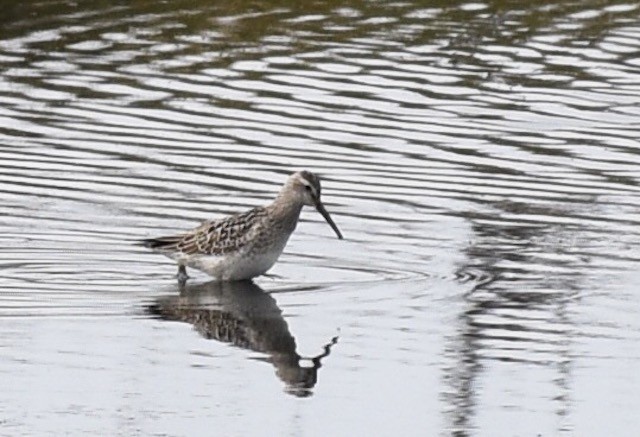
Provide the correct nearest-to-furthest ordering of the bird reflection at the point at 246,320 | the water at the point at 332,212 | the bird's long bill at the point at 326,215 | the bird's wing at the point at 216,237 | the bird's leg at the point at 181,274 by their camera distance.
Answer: the water at the point at 332,212, the bird reflection at the point at 246,320, the bird's wing at the point at 216,237, the bird's leg at the point at 181,274, the bird's long bill at the point at 326,215

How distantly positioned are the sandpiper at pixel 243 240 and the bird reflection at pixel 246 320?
13 cm

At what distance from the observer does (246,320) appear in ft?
41.4

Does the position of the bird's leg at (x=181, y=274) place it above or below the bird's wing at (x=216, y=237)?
below

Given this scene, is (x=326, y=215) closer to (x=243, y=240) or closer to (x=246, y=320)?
(x=243, y=240)

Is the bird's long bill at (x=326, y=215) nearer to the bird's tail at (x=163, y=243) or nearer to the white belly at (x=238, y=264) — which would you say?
the white belly at (x=238, y=264)

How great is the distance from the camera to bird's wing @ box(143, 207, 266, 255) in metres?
13.8

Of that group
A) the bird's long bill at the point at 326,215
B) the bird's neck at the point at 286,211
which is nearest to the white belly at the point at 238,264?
the bird's neck at the point at 286,211

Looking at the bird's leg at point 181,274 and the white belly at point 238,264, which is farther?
the bird's leg at point 181,274

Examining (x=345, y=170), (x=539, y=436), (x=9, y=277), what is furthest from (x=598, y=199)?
(x=539, y=436)

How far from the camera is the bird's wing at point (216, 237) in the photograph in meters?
13.8

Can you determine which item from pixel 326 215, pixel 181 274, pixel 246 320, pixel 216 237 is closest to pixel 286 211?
pixel 326 215

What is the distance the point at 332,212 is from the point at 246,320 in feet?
10.4

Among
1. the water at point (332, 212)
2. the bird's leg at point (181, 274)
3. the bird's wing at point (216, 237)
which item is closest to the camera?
the water at point (332, 212)

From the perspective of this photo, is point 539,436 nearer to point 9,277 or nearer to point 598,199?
point 9,277
